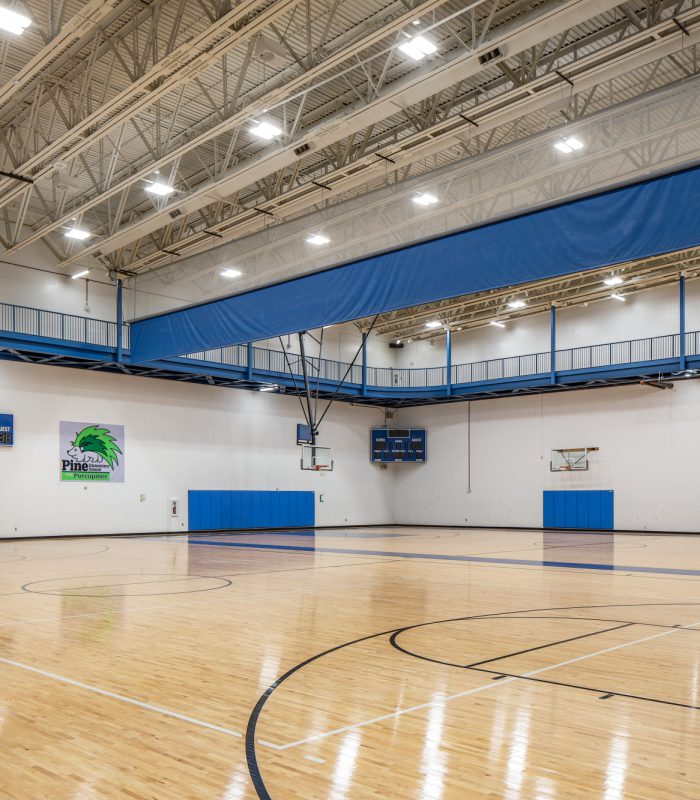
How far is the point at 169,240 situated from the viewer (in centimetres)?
2848

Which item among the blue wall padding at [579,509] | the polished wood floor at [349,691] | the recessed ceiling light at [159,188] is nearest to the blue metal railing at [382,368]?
the blue wall padding at [579,509]

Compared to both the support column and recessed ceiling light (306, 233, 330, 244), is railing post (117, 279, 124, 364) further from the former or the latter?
recessed ceiling light (306, 233, 330, 244)

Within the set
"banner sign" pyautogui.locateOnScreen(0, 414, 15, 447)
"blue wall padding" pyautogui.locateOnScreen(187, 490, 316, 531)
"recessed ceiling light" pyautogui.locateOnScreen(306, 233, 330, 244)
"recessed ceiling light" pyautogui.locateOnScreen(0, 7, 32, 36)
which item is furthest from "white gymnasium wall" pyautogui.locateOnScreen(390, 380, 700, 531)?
"recessed ceiling light" pyautogui.locateOnScreen(0, 7, 32, 36)

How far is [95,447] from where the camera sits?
100ft

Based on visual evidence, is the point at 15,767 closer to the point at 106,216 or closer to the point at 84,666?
the point at 84,666

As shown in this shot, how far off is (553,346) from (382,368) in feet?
31.3

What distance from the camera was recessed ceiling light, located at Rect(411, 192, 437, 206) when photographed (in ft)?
57.1

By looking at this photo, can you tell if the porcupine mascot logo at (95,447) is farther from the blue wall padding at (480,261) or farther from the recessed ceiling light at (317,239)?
the recessed ceiling light at (317,239)

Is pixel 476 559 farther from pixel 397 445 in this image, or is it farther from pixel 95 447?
pixel 397 445

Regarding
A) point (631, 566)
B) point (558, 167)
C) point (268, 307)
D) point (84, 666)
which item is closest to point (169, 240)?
point (268, 307)

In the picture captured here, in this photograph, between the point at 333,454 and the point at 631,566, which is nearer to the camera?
the point at 631,566

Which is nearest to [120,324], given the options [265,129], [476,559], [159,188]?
[159,188]

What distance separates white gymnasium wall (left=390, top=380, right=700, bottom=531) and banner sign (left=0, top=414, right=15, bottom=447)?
23.1 meters

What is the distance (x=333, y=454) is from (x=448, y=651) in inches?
1310
